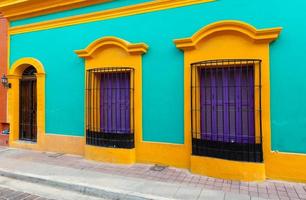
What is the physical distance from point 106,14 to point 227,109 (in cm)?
390

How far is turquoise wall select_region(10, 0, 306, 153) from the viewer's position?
442 centimetres

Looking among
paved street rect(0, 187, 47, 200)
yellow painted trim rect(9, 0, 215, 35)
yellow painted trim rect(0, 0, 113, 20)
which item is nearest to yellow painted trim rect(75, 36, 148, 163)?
yellow painted trim rect(9, 0, 215, 35)

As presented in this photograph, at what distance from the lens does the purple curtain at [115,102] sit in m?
5.95

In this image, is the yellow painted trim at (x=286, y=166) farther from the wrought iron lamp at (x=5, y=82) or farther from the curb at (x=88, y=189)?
the wrought iron lamp at (x=5, y=82)

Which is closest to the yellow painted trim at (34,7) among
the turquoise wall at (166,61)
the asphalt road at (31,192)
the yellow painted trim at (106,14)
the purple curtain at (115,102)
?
the yellow painted trim at (106,14)

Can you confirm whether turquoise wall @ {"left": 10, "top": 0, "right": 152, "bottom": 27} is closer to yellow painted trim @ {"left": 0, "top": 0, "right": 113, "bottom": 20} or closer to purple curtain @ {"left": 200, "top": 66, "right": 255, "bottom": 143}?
yellow painted trim @ {"left": 0, "top": 0, "right": 113, "bottom": 20}

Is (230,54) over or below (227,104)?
over

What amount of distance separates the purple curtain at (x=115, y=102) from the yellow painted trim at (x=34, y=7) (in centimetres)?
208

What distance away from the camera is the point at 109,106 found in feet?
20.2

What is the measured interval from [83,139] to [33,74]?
2966mm

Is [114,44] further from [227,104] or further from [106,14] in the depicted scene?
[227,104]

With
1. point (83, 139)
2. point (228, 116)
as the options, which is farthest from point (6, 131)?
point (228, 116)

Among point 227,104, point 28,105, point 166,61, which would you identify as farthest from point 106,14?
point 28,105

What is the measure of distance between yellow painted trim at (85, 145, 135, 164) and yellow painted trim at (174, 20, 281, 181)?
148 centimetres
